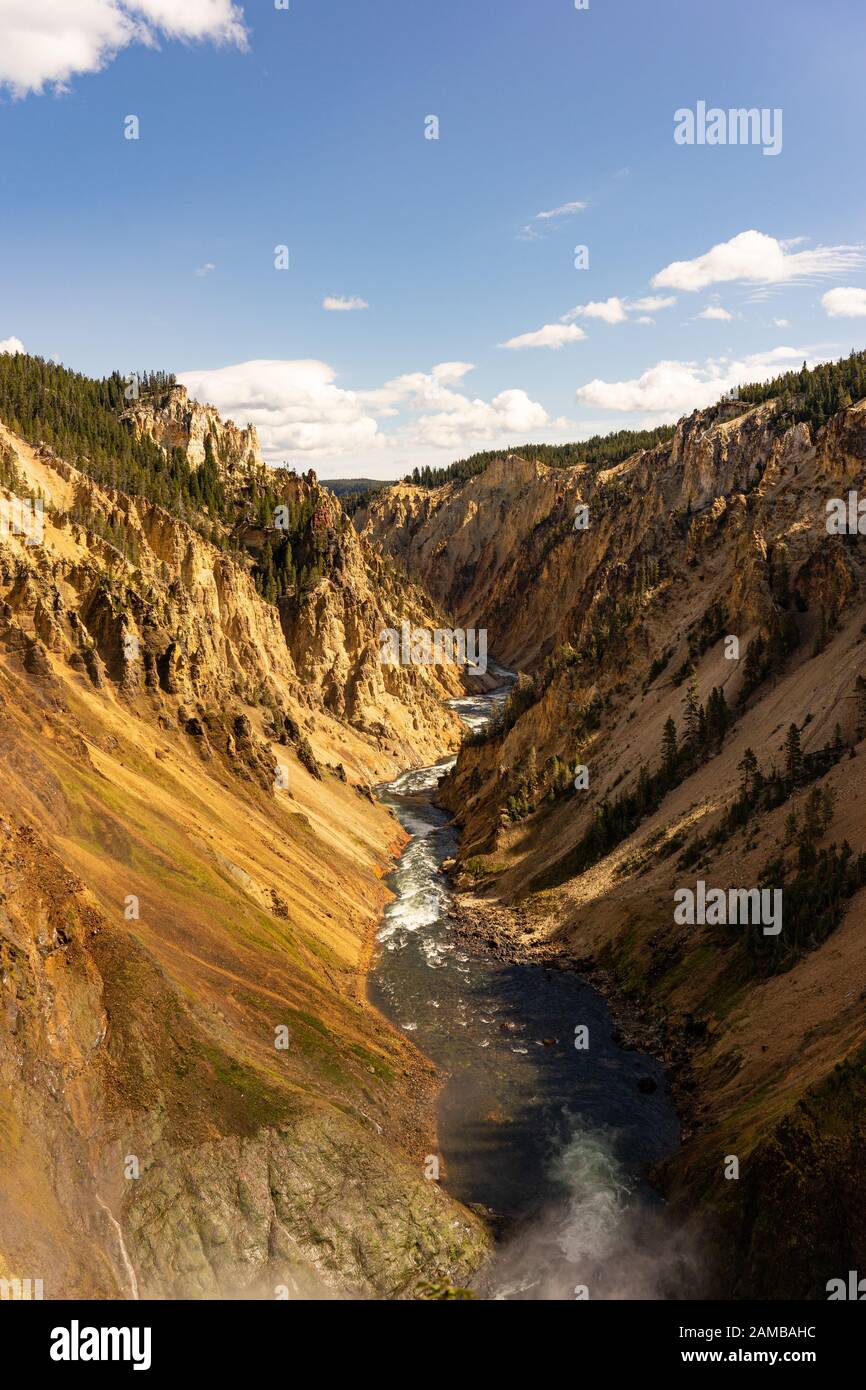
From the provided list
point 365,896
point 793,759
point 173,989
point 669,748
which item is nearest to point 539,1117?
point 173,989

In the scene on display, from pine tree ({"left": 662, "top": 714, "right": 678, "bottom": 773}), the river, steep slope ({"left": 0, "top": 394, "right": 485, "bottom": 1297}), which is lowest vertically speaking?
the river

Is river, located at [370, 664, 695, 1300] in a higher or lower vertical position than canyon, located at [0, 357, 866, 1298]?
lower

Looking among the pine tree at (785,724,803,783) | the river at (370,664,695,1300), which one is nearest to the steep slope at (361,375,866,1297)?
the pine tree at (785,724,803,783)

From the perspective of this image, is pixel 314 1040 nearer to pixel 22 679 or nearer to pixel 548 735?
pixel 22 679

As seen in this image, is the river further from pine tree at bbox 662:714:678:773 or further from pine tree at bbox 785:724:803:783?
pine tree at bbox 662:714:678:773

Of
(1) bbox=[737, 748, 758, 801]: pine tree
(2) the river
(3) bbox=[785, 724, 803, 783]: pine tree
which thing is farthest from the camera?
(1) bbox=[737, 748, 758, 801]: pine tree

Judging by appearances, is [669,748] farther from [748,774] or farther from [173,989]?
[173,989]

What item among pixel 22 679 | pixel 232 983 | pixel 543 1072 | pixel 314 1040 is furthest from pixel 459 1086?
pixel 22 679
